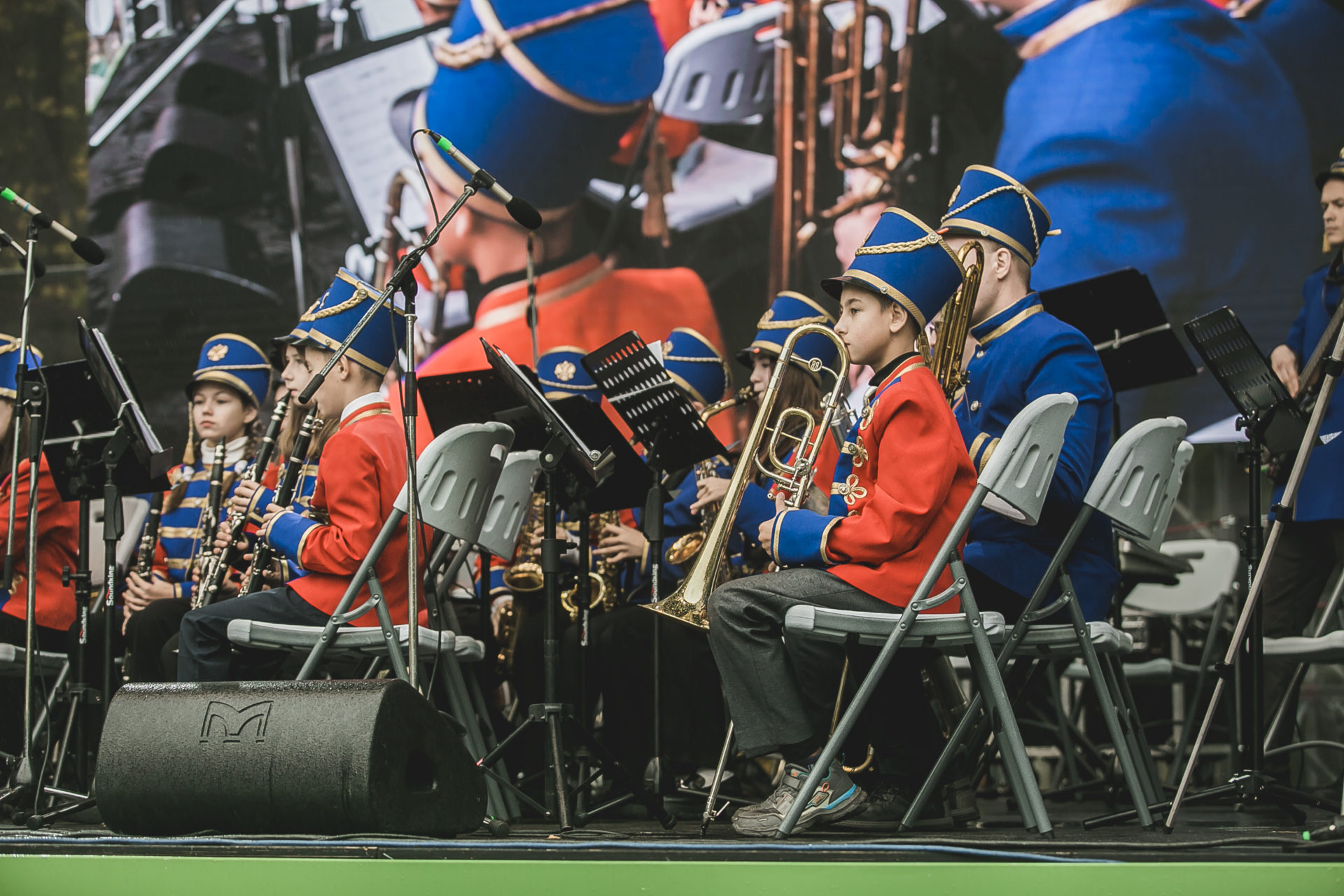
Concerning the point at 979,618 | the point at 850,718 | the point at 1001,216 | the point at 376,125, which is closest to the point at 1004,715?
the point at 979,618

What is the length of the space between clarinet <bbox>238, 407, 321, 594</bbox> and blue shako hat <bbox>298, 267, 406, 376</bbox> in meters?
0.26

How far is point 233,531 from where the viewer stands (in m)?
4.30

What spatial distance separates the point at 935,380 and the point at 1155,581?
2.50 meters

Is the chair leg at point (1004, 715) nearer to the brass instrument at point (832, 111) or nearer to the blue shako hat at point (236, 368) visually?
the brass instrument at point (832, 111)

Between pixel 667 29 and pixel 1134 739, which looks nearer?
pixel 1134 739

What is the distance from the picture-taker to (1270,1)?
6000mm

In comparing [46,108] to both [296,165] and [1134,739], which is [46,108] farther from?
[1134,739]

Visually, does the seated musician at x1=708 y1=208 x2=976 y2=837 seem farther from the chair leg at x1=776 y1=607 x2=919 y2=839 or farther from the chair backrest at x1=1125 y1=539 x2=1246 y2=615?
the chair backrest at x1=1125 y1=539 x2=1246 y2=615

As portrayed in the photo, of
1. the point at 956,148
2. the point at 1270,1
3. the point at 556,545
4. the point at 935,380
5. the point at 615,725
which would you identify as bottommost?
the point at 615,725

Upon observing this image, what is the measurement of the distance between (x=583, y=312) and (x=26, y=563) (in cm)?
278

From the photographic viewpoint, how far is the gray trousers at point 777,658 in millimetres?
3314

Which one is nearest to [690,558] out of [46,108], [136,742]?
[136,742]

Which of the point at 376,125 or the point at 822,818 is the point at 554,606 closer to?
the point at 822,818

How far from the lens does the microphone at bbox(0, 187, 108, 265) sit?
13.8ft
